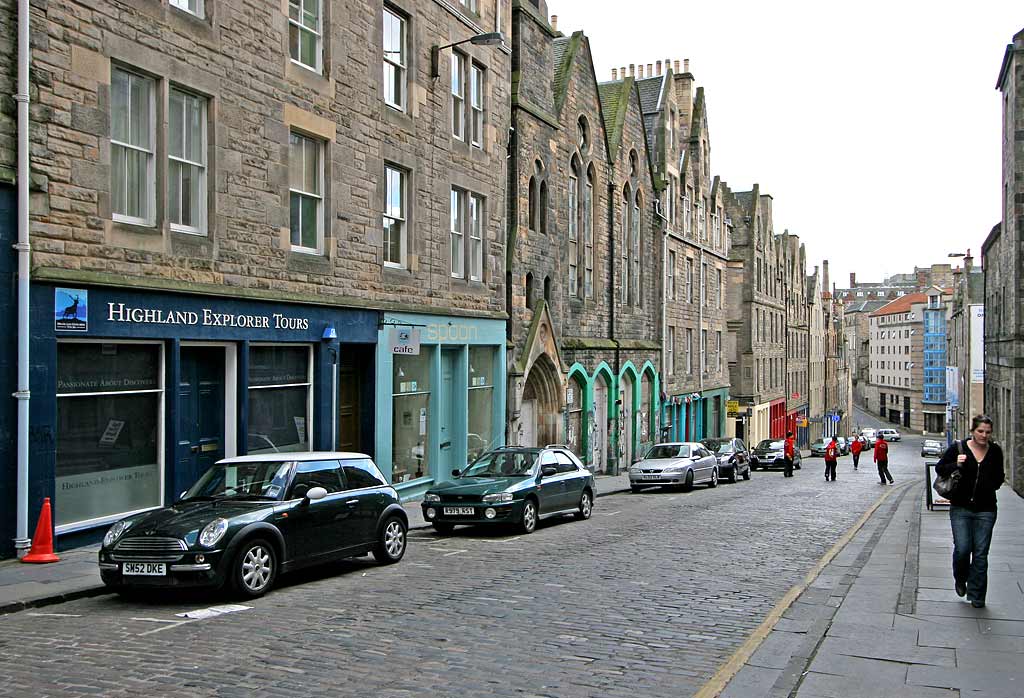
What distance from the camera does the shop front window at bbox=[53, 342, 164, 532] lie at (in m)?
12.9

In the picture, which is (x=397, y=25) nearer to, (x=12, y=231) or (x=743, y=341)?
(x=12, y=231)

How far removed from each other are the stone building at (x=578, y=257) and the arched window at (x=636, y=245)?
0.08 meters

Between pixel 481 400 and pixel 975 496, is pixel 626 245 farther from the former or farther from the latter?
pixel 975 496

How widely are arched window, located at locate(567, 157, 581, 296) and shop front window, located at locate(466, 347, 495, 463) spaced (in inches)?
307

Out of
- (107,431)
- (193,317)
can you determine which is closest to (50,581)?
(107,431)

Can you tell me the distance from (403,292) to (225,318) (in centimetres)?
599

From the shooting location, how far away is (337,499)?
11805mm

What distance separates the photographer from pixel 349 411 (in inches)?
787

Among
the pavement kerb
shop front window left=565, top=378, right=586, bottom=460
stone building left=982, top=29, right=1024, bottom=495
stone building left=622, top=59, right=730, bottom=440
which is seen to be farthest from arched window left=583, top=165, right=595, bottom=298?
the pavement kerb

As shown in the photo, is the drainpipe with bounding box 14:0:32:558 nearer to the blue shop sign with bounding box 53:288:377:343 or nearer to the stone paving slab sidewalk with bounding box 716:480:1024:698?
the blue shop sign with bounding box 53:288:377:343

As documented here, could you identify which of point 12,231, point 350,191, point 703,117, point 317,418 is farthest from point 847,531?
point 703,117

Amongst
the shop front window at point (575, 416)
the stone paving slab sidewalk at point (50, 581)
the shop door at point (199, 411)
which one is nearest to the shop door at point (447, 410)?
the shop front window at point (575, 416)

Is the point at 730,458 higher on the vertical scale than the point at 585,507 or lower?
lower

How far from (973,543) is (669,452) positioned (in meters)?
20.2
